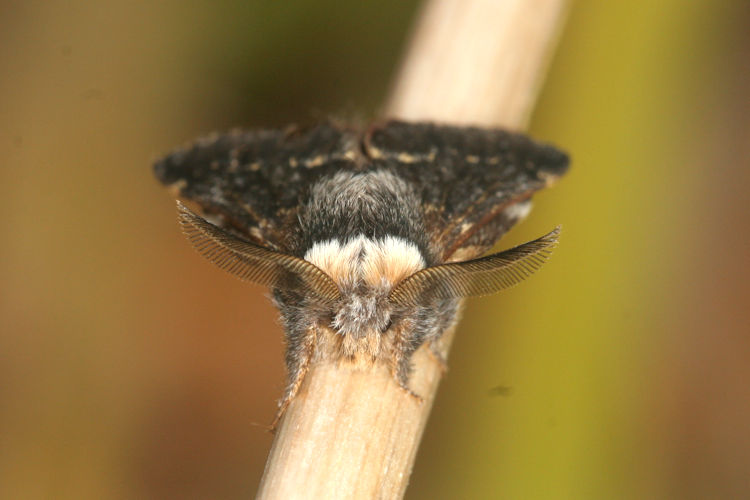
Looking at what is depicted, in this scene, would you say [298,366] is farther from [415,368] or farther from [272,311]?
[272,311]

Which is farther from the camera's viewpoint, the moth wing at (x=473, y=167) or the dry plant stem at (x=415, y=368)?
the moth wing at (x=473, y=167)

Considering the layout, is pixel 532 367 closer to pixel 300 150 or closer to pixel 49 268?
pixel 300 150

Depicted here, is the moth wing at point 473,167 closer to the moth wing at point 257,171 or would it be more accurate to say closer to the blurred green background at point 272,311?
the moth wing at point 257,171

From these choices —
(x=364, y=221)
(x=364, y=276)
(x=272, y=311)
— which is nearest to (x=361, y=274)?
(x=364, y=276)

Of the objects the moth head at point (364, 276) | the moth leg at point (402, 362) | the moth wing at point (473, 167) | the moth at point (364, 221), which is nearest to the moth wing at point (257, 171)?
the moth at point (364, 221)

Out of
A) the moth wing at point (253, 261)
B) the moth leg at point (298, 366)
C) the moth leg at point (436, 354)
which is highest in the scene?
the moth wing at point (253, 261)

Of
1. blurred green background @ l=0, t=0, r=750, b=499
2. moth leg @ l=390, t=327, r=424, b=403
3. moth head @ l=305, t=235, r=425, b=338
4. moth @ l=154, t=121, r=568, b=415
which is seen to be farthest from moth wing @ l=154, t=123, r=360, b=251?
blurred green background @ l=0, t=0, r=750, b=499
